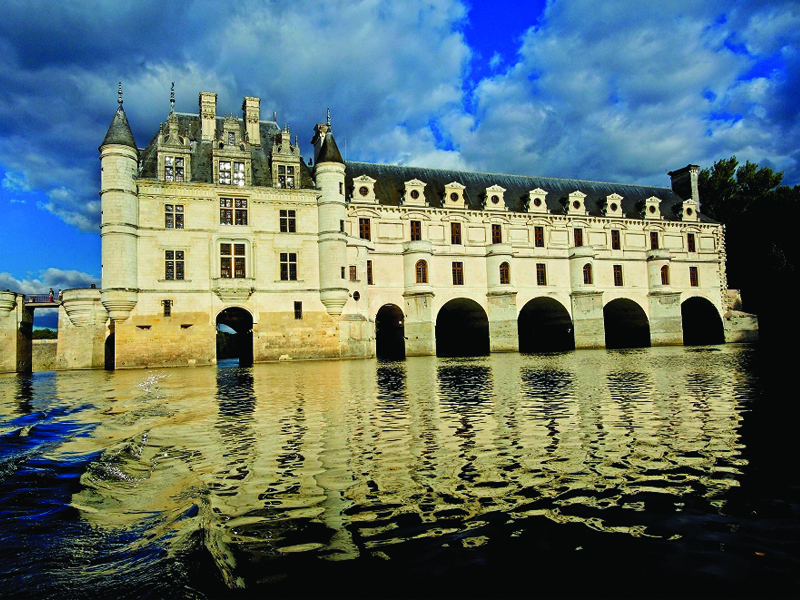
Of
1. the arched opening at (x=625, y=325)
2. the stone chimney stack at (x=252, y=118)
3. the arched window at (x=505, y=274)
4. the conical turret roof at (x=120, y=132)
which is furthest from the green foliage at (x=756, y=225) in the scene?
the conical turret roof at (x=120, y=132)

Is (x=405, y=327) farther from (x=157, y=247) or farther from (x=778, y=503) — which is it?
(x=778, y=503)

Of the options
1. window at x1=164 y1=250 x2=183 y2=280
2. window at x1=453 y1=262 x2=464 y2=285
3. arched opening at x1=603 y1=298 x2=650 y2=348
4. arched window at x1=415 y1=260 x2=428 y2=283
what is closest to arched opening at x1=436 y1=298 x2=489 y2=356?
window at x1=453 y1=262 x2=464 y2=285

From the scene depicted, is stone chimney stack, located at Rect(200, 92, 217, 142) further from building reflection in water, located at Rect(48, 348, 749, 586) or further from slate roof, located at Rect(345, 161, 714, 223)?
building reflection in water, located at Rect(48, 348, 749, 586)

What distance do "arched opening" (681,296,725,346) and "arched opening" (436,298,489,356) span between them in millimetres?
19707

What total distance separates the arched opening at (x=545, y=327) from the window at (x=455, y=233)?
892 cm

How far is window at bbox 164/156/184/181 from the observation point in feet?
104

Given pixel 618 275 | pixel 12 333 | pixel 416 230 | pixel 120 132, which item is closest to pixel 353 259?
pixel 416 230

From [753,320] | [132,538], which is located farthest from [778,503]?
[753,320]

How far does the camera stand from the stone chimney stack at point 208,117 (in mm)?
33969

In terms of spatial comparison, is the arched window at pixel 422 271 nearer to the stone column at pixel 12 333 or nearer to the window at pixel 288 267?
the window at pixel 288 267

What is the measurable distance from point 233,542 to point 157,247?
30697 mm

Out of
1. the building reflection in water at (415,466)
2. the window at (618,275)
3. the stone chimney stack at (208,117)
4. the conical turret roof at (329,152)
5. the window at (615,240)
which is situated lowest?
the building reflection in water at (415,466)

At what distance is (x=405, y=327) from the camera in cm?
3859

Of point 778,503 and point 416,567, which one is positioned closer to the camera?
point 416,567
